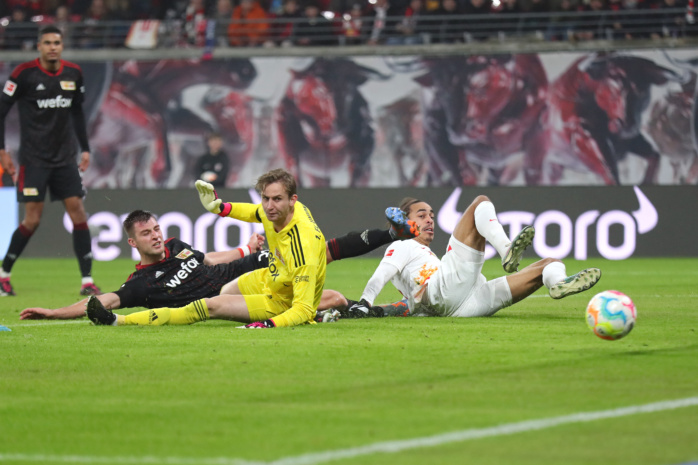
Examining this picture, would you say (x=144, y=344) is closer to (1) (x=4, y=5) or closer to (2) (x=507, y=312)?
(2) (x=507, y=312)

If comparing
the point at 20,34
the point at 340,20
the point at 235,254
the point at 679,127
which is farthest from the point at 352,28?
the point at 235,254

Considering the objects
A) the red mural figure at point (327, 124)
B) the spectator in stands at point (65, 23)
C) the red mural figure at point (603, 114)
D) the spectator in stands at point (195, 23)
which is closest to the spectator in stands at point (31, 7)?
the spectator in stands at point (65, 23)

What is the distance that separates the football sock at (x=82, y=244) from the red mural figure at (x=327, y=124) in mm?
9868

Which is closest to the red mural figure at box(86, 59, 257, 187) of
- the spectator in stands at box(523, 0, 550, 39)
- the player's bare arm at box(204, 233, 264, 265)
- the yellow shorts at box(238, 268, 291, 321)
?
the spectator in stands at box(523, 0, 550, 39)

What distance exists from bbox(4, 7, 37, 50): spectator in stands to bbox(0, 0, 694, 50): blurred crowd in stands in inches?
0.8

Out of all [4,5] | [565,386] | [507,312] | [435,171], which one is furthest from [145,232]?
[4,5]

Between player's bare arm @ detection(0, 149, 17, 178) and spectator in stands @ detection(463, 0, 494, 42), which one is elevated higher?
spectator in stands @ detection(463, 0, 494, 42)

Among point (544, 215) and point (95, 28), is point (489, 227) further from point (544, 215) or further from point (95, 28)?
point (95, 28)

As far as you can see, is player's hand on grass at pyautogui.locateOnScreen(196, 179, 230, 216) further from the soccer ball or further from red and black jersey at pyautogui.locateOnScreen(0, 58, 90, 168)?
red and black jersey at pyautogui.locateOnScreen(0, 58, 90, 168)

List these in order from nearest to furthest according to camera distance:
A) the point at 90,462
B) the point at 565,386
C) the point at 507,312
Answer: the point at 90,462 < the point at 565,386 < the point at 507,312

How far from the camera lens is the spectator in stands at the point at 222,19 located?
72.4 feet

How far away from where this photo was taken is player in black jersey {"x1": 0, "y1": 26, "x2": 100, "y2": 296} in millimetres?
11492

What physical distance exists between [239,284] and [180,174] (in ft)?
45.2

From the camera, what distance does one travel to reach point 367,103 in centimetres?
2131
